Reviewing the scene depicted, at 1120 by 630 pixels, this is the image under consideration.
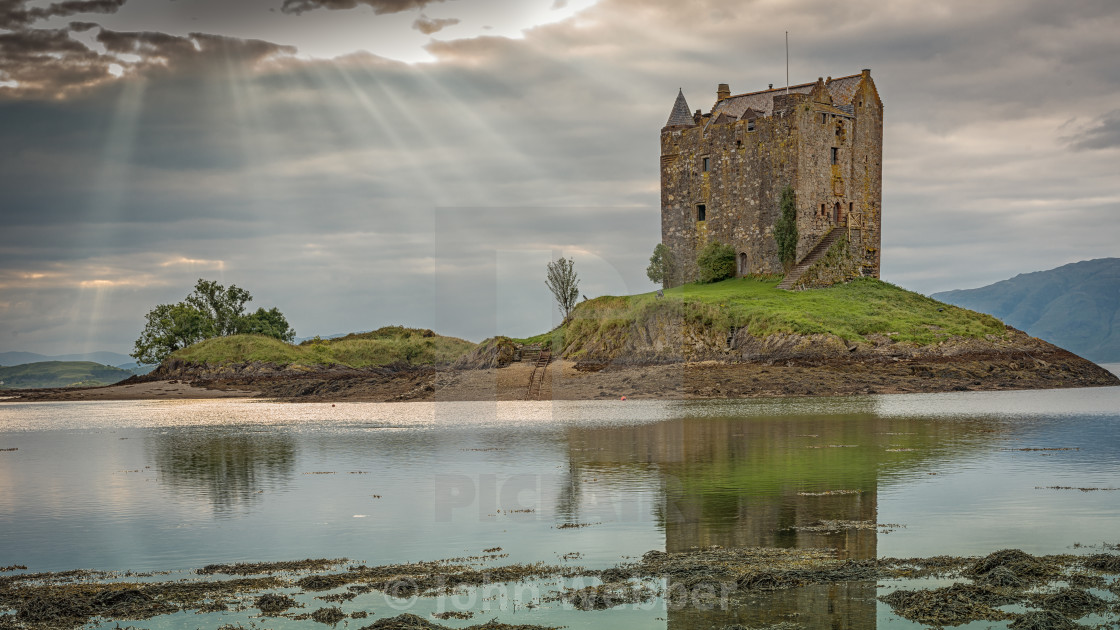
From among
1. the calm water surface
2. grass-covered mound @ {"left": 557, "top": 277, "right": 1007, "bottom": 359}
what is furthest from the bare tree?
the calm water surface

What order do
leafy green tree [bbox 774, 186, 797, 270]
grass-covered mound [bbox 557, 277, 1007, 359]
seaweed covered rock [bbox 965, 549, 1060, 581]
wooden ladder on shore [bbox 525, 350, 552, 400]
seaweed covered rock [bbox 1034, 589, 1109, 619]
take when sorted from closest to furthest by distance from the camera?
seaweed covered rock [bbox 1034, 589, 1109, 619] → seaweed covered rock [bbox 965, 549, 1060, 581] → grass-covered mound [bbox 557, 277, 1007, 359] → wooden ladder on shore [bbox 525, 350, 552, 400] → leafy green tree [bbox 774, 186, 797, 270]

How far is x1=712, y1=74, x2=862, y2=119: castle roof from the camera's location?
84125mm

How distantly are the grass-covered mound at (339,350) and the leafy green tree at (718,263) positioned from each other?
80.2ft

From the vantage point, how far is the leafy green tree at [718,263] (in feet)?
278

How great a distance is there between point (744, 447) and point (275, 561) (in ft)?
58.7

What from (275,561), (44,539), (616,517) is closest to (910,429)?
(616,517)

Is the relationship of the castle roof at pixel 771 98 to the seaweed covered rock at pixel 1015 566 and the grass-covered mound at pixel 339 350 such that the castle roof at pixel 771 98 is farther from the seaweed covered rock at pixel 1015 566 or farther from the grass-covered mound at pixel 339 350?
the seaweed covered rock at pixel 1015 566

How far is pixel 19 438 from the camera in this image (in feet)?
148

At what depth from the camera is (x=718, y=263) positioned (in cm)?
8512

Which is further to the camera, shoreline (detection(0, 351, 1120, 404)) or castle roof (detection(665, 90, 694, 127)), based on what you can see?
castle roof (detection(665, 90, 694, 127))

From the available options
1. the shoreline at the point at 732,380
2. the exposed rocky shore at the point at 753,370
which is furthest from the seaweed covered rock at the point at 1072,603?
the exposed rocky shore at the point at 753,370

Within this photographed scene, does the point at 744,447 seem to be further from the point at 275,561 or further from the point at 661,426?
the point at 275,561

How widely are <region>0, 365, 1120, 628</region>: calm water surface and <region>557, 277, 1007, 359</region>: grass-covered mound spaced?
2101 centimetres

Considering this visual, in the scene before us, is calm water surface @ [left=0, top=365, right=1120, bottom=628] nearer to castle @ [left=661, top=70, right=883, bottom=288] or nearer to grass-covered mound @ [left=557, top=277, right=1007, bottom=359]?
grass-covered mound @ [left=557, top=277, right=1007, bottom=359]
